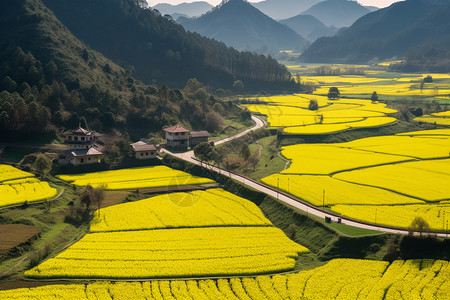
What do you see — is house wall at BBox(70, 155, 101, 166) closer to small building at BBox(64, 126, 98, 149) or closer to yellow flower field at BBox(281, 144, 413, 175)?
small building at BBox(64, 126, 98, 149)

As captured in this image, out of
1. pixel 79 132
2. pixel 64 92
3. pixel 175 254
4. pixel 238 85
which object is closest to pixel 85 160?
pixel 79 132

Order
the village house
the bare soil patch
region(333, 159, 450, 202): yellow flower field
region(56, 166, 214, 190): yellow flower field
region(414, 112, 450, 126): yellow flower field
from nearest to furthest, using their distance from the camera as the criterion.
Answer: the bare soil patch < region(333, 159, 450, 202): yellow flower field < region(56, 166, 214, 190): yellow flower field < the village house < region(414, 112, 450, 126): yellow flower field

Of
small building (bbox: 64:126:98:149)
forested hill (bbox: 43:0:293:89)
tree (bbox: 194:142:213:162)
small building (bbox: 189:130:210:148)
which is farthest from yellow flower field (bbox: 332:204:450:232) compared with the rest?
forested hill (bbox: 43:0:293:89)

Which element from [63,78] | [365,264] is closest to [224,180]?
[365,264]

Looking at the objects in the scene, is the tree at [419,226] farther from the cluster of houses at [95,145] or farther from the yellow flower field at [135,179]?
the cluster of houses at [95,145]

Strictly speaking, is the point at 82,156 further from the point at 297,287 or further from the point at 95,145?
the point at 297,287

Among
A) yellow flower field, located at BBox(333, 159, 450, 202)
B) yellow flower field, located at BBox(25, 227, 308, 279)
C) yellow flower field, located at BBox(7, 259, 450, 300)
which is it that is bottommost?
yellow flower field, located at BBox(7, 259, 450, 300)

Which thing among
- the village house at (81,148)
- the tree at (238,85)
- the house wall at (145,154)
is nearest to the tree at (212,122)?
the house wall at (145,154)

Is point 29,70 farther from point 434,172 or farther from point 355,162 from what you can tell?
point 434,172
